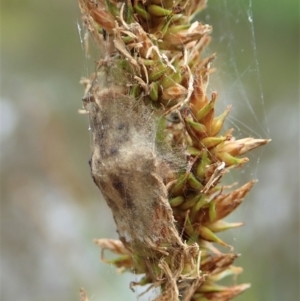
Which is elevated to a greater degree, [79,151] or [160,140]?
[79,151]

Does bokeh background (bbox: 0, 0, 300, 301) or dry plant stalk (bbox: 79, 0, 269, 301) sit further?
bokeh background (bbox: 0, 0, 300, 301)

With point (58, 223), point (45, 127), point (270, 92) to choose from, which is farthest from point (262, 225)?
point (45, 127)

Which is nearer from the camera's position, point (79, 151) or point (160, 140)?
point (160, 140)

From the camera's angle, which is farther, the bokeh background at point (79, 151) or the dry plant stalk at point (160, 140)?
the bokeh background at point (79, 151)

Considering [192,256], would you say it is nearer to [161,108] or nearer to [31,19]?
[161,108]
